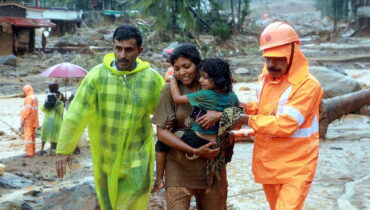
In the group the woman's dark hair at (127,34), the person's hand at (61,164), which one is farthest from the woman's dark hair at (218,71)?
the person's hand at (61,164)

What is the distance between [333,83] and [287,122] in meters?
9.38

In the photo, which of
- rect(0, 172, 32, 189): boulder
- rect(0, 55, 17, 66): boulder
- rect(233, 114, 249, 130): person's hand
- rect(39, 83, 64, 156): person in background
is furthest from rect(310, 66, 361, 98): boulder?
rect(0, 55, 17, 66): boulder

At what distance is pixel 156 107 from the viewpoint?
11.3 feet

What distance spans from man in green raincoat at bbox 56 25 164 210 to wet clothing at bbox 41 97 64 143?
599 cm

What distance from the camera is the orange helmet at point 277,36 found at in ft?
10.8

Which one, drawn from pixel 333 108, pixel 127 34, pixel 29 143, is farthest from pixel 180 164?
pixel 29 143

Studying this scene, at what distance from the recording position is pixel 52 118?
9508mm

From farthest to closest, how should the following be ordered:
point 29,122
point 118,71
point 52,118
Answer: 1. point 29,122
2. point 52,118
3. point 118,71

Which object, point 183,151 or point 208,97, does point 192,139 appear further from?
point 208,97

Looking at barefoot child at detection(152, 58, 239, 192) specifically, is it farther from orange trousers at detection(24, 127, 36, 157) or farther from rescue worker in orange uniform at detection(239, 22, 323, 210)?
orange trousers at detection(24, 127, 36, 157)

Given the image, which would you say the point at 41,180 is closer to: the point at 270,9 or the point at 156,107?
the point at 156,107

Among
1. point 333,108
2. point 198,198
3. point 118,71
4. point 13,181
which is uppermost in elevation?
point 118,71

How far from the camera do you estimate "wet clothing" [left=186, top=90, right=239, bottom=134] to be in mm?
3188

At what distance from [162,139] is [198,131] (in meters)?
0.24
